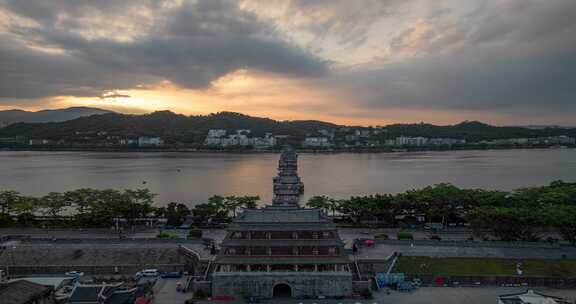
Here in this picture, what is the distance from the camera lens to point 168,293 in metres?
29.5

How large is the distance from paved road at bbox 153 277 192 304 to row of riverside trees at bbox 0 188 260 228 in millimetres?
16752

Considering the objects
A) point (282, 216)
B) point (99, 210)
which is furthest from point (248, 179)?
point (282, 216)

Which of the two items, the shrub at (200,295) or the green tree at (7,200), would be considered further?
the green tree at (7,200)

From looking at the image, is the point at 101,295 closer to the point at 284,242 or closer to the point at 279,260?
the point at 279,260

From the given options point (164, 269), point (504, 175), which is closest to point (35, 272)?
point (164, 269)

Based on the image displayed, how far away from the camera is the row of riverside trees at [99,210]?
1805 inches

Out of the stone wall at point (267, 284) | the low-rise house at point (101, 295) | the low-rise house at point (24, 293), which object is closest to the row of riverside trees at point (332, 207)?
the low-rise house at point (101, 295)

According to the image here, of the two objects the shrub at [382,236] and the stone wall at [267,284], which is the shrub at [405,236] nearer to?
the shrub at [382,236]

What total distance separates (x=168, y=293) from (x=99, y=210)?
2053cm

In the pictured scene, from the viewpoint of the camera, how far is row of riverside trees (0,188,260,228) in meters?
45.8

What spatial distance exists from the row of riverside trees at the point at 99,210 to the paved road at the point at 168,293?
55.0 ft

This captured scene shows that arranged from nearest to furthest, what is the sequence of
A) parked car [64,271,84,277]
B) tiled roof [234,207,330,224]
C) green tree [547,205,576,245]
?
tiled roof [234,207,330,224], parked car [64,271,84,277], green tree [547,205,576,245]

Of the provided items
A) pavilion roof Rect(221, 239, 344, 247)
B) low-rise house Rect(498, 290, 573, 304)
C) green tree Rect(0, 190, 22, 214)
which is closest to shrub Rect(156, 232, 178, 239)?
pavilion roof Rect(221, 239, 344, 247)

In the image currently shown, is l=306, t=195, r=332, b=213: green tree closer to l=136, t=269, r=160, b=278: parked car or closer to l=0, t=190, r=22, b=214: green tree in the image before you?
l=136, t=269, r=160, b=278: parked car
